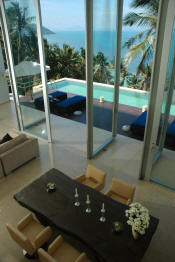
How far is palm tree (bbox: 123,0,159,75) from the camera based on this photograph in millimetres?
6998

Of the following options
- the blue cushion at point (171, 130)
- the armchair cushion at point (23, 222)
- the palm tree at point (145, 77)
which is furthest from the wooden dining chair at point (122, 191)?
the palm tree at point (145, 77)

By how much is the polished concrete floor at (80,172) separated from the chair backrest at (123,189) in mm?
750

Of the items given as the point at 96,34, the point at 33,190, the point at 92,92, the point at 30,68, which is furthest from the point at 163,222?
the point at 30,68

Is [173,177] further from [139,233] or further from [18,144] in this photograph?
[18,144]

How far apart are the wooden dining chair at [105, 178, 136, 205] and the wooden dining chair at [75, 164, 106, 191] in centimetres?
30

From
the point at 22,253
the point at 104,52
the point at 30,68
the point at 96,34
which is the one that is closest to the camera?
the point at 22,253

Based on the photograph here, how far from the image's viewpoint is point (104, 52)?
5.51 metres

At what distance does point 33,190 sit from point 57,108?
19.0ft

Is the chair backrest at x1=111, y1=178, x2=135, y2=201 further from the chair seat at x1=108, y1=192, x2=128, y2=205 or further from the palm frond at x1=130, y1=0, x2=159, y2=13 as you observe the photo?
the palm frond at x1=130, y1=0, x2=159, y2=13

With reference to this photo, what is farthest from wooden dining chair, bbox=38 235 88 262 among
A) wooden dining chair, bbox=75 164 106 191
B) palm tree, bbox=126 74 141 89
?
palm tree, bbox=126 74 141 89

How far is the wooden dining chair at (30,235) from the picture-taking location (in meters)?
3.14

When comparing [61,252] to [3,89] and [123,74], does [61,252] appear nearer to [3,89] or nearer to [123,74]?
[3,89]

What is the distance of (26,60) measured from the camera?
20.9 ft

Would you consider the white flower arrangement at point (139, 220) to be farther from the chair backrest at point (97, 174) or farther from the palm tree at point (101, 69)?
the palm tree at point (101, 69)
